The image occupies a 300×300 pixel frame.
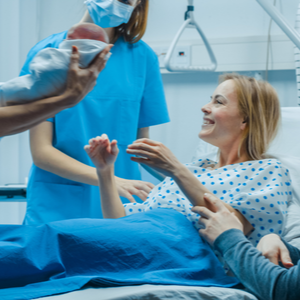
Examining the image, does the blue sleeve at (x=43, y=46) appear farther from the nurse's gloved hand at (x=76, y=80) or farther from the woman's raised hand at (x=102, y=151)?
the nurse's gloved hand at (x=76, y=80)

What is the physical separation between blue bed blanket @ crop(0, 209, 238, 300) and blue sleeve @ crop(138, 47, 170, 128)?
775mm

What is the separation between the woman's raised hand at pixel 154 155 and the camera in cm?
109

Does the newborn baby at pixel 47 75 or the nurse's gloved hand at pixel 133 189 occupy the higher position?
the newborn baby at pixel 47 75

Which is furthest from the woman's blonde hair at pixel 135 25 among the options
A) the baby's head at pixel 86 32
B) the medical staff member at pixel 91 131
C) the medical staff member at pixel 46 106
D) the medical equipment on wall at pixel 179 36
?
the medical staff member at pixel 46 106

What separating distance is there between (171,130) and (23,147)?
46.4 inches

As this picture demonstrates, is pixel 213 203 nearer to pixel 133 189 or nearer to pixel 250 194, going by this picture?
pixel 250 194

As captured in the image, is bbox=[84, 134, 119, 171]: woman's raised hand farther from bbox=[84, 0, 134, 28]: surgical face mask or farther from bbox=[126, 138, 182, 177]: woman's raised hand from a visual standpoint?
bbox=[84, 0, 134, 28]: surgical face mask

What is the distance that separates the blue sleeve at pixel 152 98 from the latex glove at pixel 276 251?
0.89 meters

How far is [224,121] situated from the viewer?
57.4 inches

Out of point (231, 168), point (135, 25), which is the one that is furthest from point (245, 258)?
point (135, 25)

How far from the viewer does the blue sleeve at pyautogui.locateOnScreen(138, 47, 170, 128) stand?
1.76 meters

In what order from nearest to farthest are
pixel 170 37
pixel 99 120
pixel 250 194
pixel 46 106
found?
pixel 46 106, pixel 250 194, pixel 99 120, pixel 170 37

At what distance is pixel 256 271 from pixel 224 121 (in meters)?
0.70

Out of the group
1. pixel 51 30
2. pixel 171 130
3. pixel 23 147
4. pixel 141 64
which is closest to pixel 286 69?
pixel 171 130
